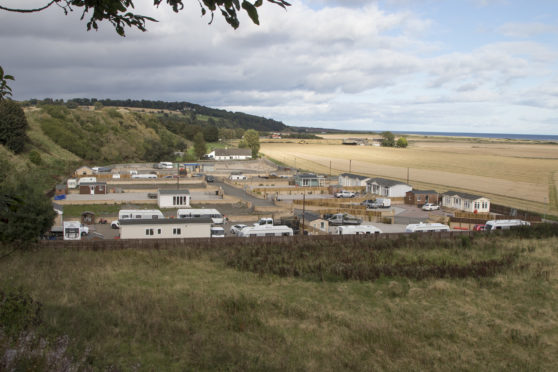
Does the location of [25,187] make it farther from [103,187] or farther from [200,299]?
[103,187]

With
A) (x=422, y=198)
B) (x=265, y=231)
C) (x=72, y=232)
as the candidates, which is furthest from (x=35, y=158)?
(x=422, y=198)

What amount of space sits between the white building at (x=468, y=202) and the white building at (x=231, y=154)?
164 ft

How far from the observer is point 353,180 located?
50.8m

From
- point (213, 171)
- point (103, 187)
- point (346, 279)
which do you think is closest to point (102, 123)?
point (213, 171)

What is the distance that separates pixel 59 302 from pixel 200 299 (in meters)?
3.60

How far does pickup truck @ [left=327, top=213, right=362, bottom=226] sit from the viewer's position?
29297 millimetres

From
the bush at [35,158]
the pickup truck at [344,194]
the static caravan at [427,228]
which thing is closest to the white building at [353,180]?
the pickup truck at [344,194]

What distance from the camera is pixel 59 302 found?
35.6 feet

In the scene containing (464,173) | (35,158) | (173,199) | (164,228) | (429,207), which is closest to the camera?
(164,228)

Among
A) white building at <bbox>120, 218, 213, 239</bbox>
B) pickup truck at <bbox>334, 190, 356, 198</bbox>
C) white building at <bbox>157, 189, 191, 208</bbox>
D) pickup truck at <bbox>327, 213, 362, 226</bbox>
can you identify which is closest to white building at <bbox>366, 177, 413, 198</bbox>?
pickup truck at <bbox>334, 190, 356, 198</bbox>

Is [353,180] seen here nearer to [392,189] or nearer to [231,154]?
[392,189]

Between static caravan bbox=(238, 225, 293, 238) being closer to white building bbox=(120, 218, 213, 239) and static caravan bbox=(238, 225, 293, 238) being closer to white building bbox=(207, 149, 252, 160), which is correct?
white building bbox=(120, 218, 213, 239)

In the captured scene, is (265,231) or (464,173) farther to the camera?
(464,173)

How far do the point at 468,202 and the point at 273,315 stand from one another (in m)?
28.7
